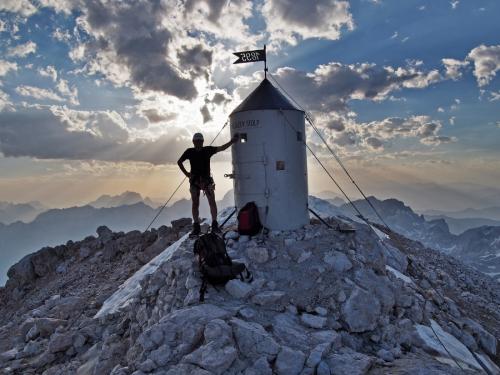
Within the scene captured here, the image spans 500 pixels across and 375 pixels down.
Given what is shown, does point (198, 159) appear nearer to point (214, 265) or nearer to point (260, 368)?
point (214, 265)

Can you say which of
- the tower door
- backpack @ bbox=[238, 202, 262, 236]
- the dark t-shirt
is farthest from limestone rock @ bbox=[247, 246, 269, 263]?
the dark t-shirt

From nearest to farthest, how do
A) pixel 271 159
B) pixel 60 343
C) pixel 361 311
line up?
pixel 361 311 → pixel 60 343 → pixel 271 159

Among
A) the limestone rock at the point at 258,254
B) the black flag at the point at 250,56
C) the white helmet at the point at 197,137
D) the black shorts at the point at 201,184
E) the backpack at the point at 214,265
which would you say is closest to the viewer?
the backpack at the point at 214,265

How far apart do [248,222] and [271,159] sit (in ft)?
7.68

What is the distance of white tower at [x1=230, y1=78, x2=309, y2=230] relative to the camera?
40.3 feet

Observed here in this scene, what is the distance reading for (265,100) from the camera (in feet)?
41.1

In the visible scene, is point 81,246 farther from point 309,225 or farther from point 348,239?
point 348,239

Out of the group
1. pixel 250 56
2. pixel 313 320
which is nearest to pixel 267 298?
pixel 313 320

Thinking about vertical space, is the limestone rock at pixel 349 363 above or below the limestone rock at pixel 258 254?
below

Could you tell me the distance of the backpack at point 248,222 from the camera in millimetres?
12062

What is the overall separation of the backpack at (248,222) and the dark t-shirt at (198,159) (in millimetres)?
1887

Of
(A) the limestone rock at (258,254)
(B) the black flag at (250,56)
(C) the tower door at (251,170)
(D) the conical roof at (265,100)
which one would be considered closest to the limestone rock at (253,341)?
(A) the limestone rock at (258,254)

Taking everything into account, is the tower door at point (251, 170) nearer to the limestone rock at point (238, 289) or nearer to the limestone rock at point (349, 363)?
the limestone rock at point (238, 289)

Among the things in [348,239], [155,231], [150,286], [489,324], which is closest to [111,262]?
[155,231]
